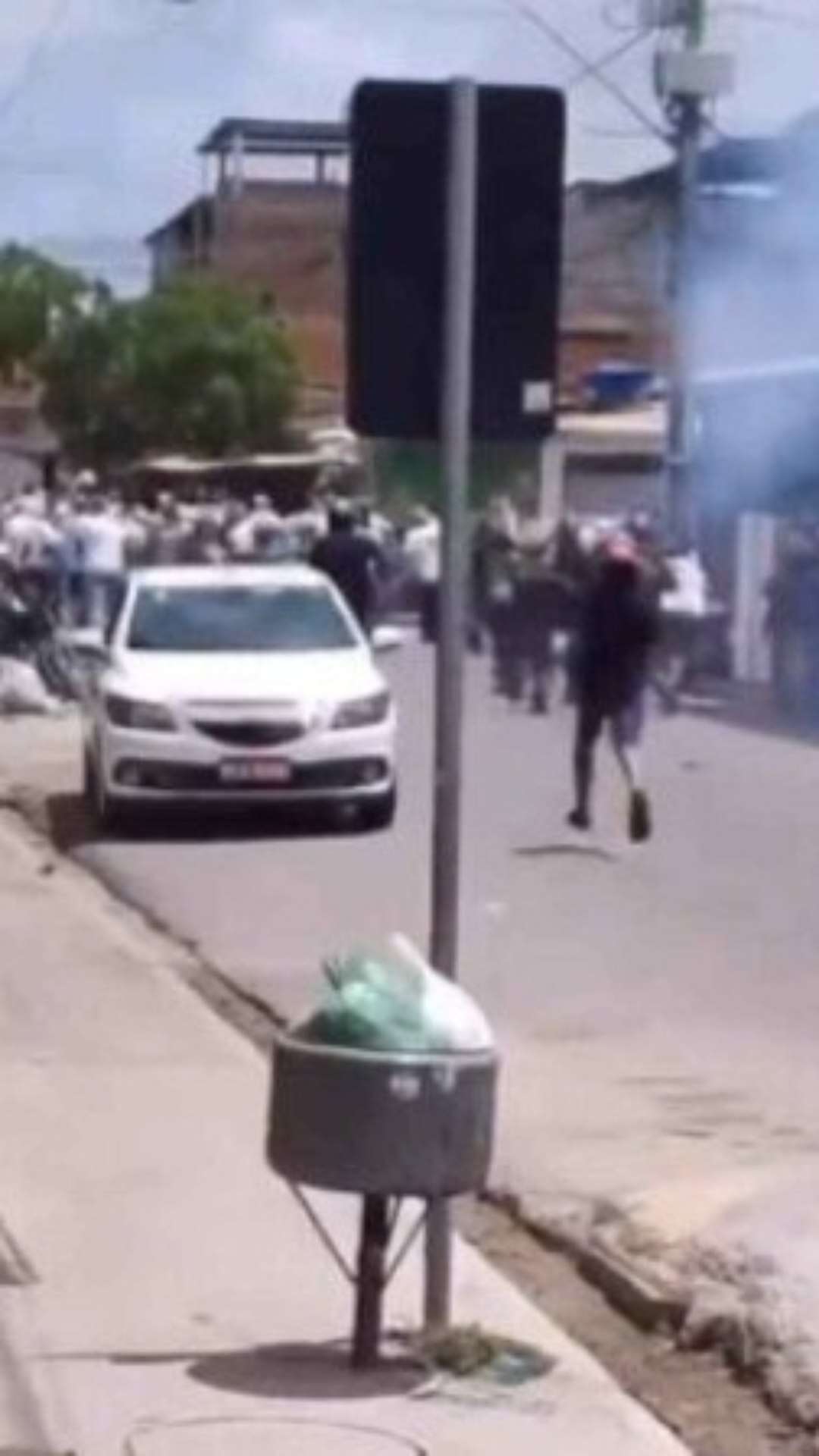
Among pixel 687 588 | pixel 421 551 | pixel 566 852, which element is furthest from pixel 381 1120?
pixel 421 551

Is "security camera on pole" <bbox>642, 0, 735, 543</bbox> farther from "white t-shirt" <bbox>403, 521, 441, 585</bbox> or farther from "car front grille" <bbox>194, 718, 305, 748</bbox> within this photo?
"white t-shirt" <bbox>403, 521, 441, 585</bbox>

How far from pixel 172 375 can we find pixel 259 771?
214 ft

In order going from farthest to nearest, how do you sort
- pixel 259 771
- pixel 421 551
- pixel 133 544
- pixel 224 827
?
pixel 421 551
pixel 133 544
pixel 224 827
pixel 259 771

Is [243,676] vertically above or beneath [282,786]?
above

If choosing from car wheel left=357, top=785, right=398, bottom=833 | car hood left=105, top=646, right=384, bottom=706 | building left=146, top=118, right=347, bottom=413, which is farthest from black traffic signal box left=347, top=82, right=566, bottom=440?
building left=146, top=118, right=347, bottom=413

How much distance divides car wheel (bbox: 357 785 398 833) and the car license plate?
52 centimetres

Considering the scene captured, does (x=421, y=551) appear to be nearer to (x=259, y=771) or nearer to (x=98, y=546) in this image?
(x=98, y=546)

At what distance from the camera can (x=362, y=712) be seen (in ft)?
85.4

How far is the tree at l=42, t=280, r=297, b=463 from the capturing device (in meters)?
86.8

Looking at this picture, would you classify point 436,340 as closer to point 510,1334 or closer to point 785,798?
point 510,1334

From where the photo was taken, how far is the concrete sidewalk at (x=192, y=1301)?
9.43 metres

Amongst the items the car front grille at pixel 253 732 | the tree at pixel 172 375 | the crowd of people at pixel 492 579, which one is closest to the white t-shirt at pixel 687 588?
the crowd of people at pixel 492 579

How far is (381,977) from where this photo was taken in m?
9.68

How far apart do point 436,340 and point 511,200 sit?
1.12 feet
